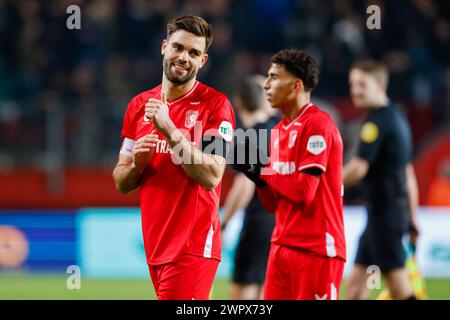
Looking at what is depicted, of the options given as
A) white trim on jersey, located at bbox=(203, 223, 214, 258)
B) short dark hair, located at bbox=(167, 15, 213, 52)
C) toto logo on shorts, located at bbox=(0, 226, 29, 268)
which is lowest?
toto logo on shorts, located at bbox=(0, 226, 29, 268)

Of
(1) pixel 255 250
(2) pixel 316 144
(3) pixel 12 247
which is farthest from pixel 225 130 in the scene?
(3) pixel 12 247

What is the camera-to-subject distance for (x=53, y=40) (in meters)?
15.4

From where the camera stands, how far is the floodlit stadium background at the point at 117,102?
12.8 metres

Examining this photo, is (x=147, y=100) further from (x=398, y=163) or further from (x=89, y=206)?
(x=89, y=206)

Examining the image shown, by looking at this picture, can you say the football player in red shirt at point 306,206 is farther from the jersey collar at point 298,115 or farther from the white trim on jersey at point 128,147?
the white trim on jersey at point 128,147

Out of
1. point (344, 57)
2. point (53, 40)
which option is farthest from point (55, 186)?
point (344, 57)

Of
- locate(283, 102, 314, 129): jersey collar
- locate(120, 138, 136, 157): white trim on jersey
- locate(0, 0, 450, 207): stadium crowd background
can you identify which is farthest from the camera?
locate(0, 0, 450, 207): stadium crowd background

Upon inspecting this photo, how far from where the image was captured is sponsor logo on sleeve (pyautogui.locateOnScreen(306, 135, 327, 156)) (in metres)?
5.82

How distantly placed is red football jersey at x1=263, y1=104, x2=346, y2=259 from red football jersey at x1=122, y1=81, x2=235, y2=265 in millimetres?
733

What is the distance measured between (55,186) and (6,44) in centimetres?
304

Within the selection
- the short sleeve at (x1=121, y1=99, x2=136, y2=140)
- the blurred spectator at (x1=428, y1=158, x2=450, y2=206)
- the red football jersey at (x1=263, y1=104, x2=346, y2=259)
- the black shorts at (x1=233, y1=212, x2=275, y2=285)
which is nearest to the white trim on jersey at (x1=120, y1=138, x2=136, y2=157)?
the short sleeve at (x1=121, y1=99, x2=136, y2=140)

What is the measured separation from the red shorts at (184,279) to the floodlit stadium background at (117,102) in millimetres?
5334

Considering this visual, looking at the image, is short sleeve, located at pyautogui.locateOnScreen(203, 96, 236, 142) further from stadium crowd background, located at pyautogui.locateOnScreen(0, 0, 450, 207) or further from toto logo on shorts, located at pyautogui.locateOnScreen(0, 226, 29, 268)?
toto logo on shorts, located at pyautogui.locateOnScreen(0, 226, 29, 268)

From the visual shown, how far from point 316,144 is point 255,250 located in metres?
2.33
